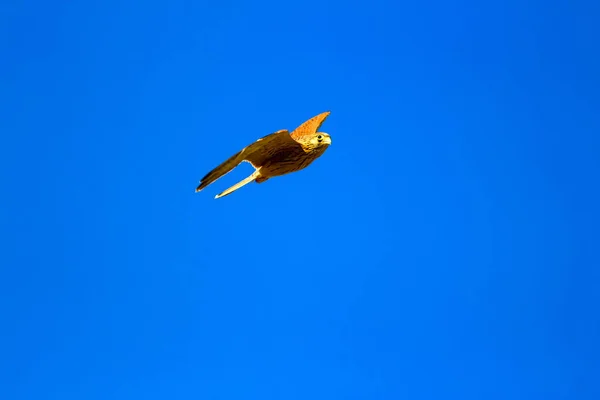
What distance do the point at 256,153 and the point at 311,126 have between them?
2303mm

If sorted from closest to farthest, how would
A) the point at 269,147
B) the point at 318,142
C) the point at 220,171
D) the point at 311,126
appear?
the point at 220,171
the point at 269,147
the point at 318,142
the point at 311,126

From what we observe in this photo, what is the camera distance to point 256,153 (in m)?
12.8

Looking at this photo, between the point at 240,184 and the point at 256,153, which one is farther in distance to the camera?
the point at 240,184

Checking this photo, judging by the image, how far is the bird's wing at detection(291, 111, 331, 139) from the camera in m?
14.7

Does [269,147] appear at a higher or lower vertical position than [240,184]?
higher

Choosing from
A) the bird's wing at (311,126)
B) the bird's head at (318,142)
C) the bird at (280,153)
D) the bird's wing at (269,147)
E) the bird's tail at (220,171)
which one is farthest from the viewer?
the bird's wing at (311,126)

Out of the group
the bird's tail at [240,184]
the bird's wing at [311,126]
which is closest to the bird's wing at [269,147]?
the bird's tail at [240,184]

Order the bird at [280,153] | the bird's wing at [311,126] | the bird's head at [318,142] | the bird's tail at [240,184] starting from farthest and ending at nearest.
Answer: the bird's wing at [311,126], the bird's head at [318,142], the bird's tail at [240,184], the bird at [280,153]

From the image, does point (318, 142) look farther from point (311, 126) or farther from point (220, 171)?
point (220, 171)

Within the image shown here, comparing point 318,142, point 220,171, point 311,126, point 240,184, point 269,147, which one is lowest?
point 220,171

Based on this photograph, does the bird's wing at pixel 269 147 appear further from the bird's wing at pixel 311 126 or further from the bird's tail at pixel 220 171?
the bird's wing at pixel 311 126

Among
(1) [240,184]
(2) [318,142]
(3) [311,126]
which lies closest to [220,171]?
(1) [240,184]

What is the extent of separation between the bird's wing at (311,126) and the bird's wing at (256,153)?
1485 mm

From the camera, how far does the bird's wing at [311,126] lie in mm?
14680
